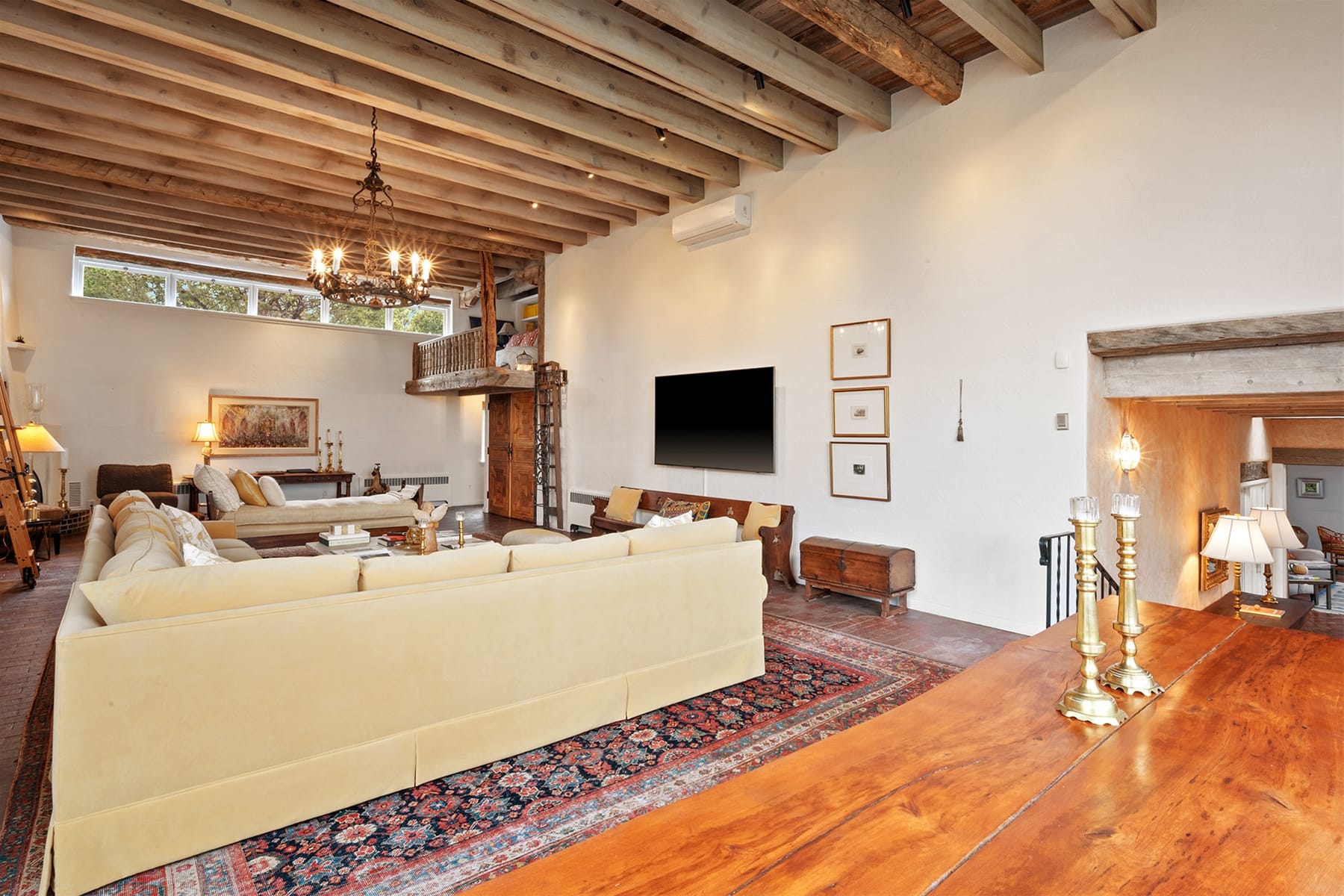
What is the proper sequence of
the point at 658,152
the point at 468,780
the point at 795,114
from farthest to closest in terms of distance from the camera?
the point at 658,152 → the point at 795,114 → the point at 468,780

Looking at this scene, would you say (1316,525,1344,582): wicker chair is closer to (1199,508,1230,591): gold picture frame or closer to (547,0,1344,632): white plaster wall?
(1199,508,1230,591): gold picture frame

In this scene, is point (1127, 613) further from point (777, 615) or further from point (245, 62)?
point (245, 62)

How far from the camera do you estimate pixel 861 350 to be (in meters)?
5.36

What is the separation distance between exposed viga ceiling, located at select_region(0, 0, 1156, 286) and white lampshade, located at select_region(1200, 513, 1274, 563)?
119 inches

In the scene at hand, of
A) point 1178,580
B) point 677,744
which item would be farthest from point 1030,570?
point 677,744

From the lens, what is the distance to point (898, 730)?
137 cm

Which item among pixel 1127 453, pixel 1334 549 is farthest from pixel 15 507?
pixel 1334 549

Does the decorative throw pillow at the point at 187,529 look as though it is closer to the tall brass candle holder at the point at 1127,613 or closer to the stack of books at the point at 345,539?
the stack of books at the point at 345,539

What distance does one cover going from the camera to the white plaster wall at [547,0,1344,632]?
11.6 ft

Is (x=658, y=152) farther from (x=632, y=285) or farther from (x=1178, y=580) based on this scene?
(x=1178, y=580)

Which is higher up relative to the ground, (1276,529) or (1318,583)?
(1276,529)

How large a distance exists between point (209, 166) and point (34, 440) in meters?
3.01

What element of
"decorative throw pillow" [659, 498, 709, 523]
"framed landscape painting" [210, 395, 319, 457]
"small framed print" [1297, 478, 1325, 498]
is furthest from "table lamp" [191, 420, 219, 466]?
"small framed print" [1297, 478, 1325, 498]

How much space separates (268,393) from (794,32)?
357 inches
